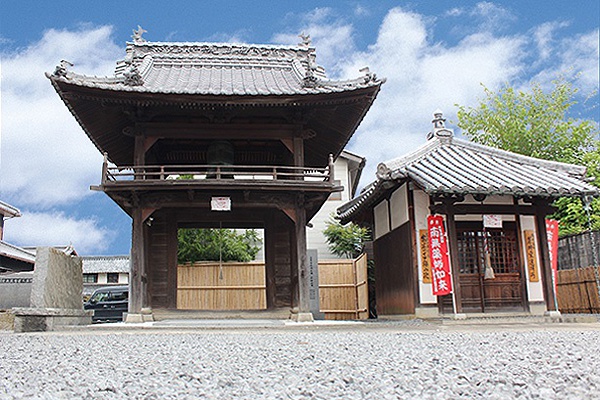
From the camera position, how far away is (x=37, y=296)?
10227 millimetres

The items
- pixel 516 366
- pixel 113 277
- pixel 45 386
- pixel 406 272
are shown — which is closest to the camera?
pixel 45 386

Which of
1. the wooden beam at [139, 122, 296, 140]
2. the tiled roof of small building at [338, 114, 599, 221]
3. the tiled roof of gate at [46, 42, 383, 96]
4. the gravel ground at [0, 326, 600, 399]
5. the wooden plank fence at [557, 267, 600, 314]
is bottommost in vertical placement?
the gravel ground at [0, 326, 600, 399]

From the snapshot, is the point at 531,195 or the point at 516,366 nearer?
the point at 516,366

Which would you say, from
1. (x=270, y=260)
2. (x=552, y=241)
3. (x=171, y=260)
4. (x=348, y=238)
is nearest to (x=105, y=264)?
(x=348, y=238)

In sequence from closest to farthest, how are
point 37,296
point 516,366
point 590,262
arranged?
point 516,366, point 37,296, point 590,262

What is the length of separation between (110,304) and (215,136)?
9.89 m

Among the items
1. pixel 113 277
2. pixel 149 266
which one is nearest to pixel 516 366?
pixel 149 266

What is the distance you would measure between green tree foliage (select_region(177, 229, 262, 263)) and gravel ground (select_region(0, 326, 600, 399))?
12.7 meters

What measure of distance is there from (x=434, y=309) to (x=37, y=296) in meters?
7.81

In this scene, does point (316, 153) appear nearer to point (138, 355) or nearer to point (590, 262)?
point (590, 262)

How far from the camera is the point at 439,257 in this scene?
38.1 ft

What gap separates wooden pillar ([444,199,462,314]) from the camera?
11391mm

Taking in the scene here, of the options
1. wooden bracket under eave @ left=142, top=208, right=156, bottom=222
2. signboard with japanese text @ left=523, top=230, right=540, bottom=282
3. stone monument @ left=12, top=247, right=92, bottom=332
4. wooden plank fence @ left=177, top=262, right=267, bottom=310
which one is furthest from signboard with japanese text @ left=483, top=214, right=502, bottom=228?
stone monument @ left=12, top=247, right=92, bottom=332

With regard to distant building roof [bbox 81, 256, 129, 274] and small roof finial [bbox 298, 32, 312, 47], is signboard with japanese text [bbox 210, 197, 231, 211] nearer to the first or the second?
small roof finial [bbox 298, 32, 312, 47]
